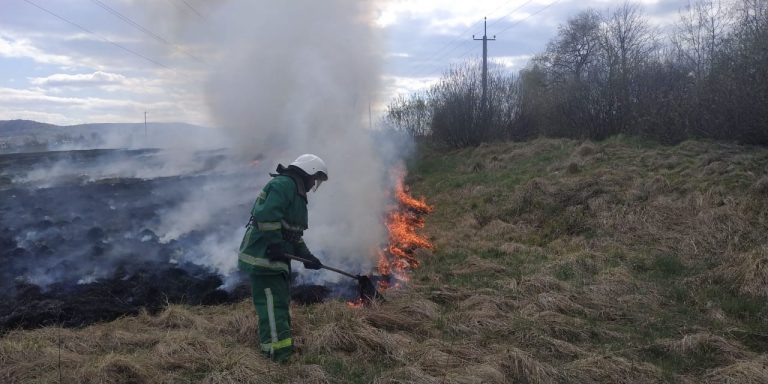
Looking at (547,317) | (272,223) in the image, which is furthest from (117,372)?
(547,317)

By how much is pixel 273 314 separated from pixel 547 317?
286cm

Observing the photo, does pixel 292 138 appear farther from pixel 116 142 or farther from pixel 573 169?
pixel 116 142

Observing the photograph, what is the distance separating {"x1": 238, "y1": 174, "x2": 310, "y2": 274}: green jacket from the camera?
4566mm

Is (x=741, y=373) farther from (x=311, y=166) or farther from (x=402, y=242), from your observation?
(x=402, y=242)

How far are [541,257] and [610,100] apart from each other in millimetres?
12078

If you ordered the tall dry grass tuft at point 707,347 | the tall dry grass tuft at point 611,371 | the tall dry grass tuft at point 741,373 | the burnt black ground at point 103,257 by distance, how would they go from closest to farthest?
the tall dry grass tuft at point 741,373
the tall dry grass tuft at point 611,371
the tall dry grass tuft at point 707,347
the burnt black ground at point 103,257

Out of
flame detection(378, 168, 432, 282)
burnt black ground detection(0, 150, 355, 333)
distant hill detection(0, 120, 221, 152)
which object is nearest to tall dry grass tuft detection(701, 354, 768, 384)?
flame detection(378, 168, 432, 282)

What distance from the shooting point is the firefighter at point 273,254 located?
4.56 m

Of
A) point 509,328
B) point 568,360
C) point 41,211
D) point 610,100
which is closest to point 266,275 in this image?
point 509,328

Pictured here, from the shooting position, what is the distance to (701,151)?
12.2 meters

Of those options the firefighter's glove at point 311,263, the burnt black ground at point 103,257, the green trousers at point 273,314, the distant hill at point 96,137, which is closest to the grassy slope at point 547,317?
the green trousers at point 273,314

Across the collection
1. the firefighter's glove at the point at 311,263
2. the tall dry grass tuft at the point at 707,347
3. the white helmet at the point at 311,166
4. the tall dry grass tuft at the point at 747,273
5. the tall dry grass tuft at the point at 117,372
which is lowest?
the tall dry grass tuft at the point at 707,347

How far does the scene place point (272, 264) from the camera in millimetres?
4617

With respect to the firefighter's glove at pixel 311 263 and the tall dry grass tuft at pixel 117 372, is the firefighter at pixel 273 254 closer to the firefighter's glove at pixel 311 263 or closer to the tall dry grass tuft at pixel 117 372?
the firefighter's glove at pixel 311 263
